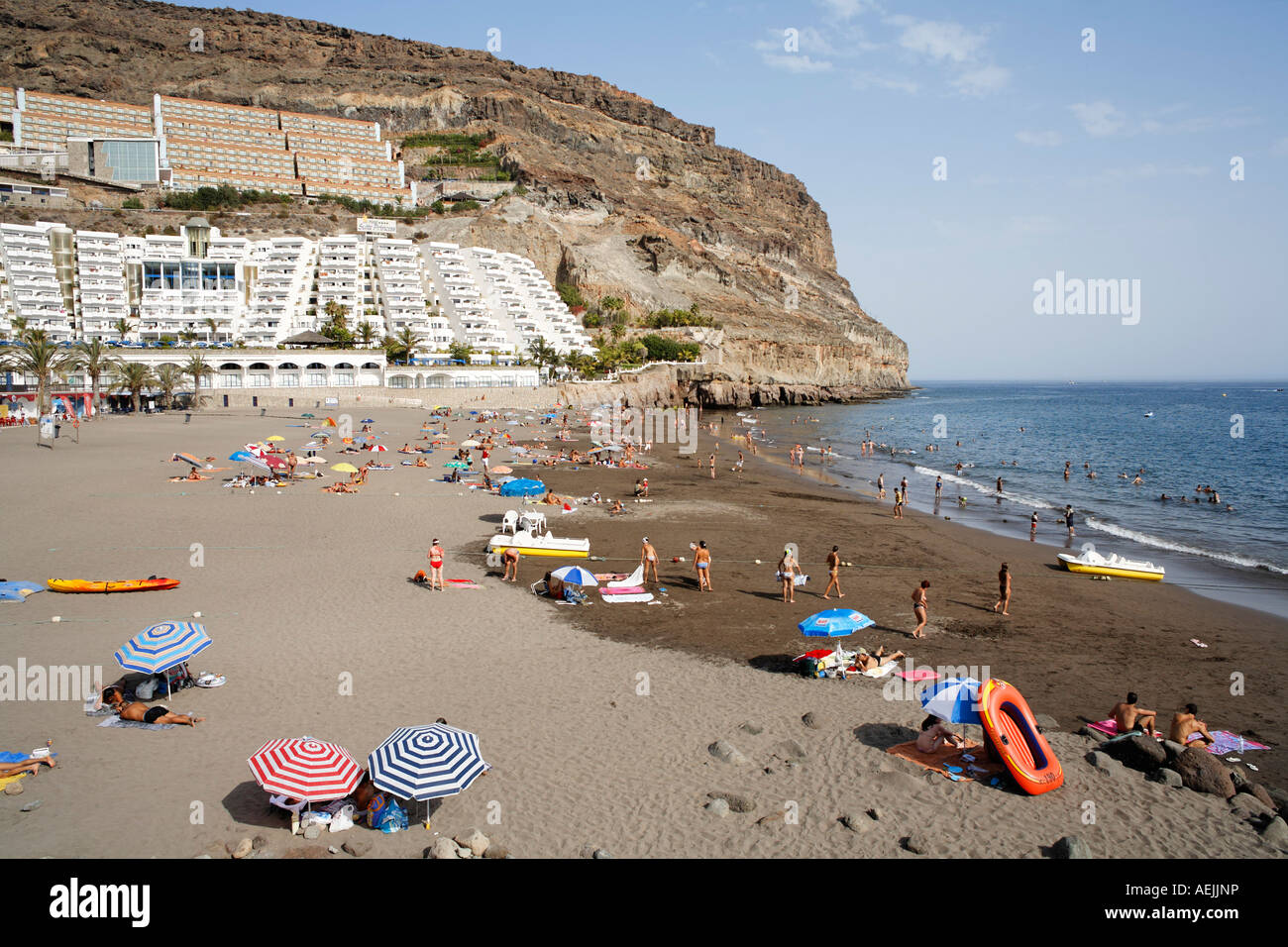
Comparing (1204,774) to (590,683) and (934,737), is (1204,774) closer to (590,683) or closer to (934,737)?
(934,737)

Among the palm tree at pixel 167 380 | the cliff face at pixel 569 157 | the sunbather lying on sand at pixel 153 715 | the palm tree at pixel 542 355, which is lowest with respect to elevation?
the sunbather lying on sand at pixel 153 715

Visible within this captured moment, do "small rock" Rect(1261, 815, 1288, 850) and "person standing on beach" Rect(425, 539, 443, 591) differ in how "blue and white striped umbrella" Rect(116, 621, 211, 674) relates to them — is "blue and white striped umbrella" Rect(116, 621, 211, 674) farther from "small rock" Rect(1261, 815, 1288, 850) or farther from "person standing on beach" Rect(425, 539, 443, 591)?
"small rock" Rect(1261, 815, 1288, 850)

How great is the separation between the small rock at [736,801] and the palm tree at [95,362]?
4445cm

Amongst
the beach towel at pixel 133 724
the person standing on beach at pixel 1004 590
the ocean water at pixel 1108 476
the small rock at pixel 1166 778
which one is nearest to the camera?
the small rock at pixel 1166 778

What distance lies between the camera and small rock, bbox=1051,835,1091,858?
252 inches

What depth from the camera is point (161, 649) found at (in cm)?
884

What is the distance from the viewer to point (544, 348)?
6869 centimetres

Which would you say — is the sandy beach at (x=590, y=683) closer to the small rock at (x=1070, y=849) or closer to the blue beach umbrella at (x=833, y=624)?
the small rock at (x=1070, y=849)

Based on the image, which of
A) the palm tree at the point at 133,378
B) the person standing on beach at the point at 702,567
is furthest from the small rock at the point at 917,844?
the palm tree at the point at 133,378

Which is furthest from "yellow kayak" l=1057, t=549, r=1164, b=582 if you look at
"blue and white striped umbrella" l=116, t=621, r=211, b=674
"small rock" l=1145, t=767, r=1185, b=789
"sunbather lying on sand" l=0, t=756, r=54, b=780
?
"sunbather lying on sand" l=0, t=756, r=54, b=780

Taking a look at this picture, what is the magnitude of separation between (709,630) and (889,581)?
5602mm

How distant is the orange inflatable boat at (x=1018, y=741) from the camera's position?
762cm

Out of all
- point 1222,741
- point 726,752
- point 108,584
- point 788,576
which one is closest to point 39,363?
point 108,584
